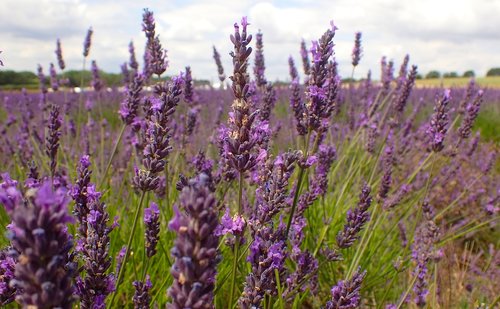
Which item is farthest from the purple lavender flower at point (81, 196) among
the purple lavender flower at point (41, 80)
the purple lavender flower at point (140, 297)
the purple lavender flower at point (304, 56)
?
the purple lavender flower at point (41, 80)

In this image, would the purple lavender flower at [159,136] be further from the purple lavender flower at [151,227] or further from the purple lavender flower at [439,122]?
the purple lavender flower at [439,122]

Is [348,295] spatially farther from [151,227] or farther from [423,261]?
[423,261]

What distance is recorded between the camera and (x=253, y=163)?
1.57 meters

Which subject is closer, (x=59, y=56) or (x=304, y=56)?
(x=304, y=56)

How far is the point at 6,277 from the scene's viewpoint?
1.41 meters

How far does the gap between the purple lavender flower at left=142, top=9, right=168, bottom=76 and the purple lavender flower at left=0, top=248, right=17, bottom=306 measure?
59.7 inches

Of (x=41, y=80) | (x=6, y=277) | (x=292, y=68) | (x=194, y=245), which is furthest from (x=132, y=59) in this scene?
(x=194, y=245)

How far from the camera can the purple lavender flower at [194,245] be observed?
2.87ft

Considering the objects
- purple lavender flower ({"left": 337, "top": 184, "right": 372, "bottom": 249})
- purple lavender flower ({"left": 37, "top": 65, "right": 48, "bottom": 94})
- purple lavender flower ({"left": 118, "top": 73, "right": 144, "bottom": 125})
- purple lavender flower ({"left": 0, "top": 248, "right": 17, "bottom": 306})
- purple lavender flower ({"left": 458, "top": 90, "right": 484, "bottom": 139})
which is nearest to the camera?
purple lavender flower ({"left": 0, "top": 248, "right": 17, "bottom": 306})

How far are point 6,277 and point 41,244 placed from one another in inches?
29.6

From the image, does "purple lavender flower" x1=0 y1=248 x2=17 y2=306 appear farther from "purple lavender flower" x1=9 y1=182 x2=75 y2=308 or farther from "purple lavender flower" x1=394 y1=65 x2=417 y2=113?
"purple lavender flower" x1=394 y1=65 x2=417 y2=113

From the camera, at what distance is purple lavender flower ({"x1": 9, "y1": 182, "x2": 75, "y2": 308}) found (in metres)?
0.77

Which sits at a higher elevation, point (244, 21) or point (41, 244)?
point (244, 21)

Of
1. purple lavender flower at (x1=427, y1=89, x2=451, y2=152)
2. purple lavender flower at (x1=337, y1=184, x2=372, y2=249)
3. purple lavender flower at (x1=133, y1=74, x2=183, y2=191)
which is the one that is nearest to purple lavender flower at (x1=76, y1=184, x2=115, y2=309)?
purple lavender flower at (x1=133, y1=74, x2=183, y2=191)
